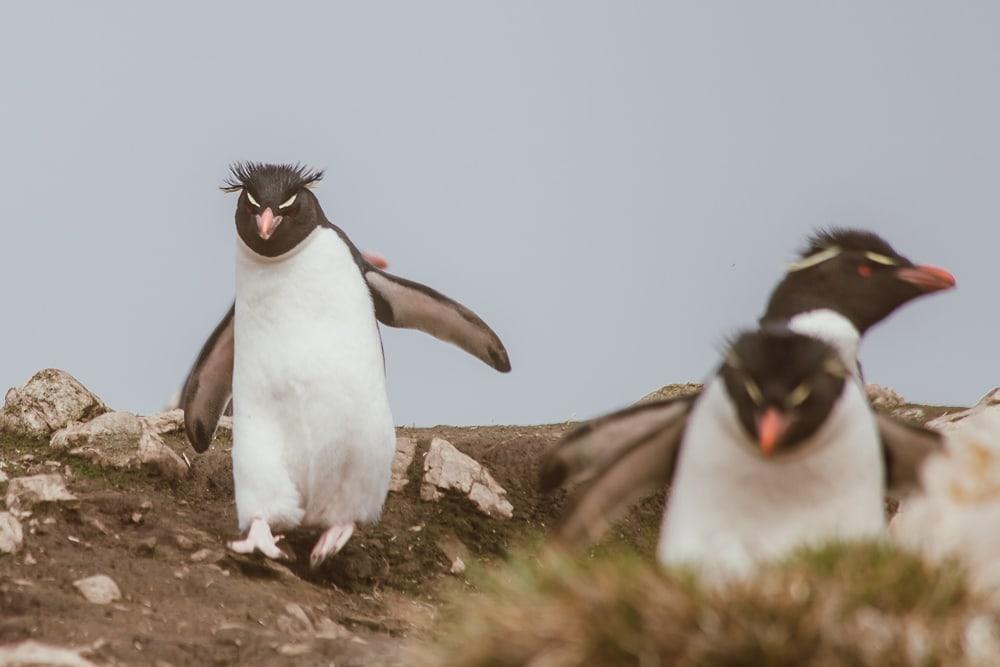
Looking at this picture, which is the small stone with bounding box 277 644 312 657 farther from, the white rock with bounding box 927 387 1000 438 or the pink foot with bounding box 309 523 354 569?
the white rock with bounding box 927 387 1000 438

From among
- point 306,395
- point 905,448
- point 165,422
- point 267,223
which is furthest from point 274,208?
point 905,448

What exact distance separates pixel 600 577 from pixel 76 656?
252cm

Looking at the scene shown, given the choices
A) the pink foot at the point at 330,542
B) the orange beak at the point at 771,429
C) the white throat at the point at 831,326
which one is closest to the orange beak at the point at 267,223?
the pink foot at the point at 330,542

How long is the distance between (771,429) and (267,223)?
3894 mm

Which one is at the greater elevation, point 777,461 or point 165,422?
point 777,461

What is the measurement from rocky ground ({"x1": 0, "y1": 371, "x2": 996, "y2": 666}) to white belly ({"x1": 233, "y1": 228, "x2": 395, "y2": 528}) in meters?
0.35

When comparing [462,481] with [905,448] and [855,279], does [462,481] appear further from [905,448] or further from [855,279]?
[905,448]

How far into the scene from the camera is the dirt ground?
213 inches

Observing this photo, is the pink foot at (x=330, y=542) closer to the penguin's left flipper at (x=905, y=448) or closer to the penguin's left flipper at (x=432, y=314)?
the penguin's left flipper at (x=432, y=314)

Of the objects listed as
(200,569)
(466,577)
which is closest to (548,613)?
(200,569)

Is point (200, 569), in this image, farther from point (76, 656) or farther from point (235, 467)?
point (76, 656)

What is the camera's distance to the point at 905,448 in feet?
14.6

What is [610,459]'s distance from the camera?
4.54 m

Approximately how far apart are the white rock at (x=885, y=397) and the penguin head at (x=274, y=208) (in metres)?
4.53
